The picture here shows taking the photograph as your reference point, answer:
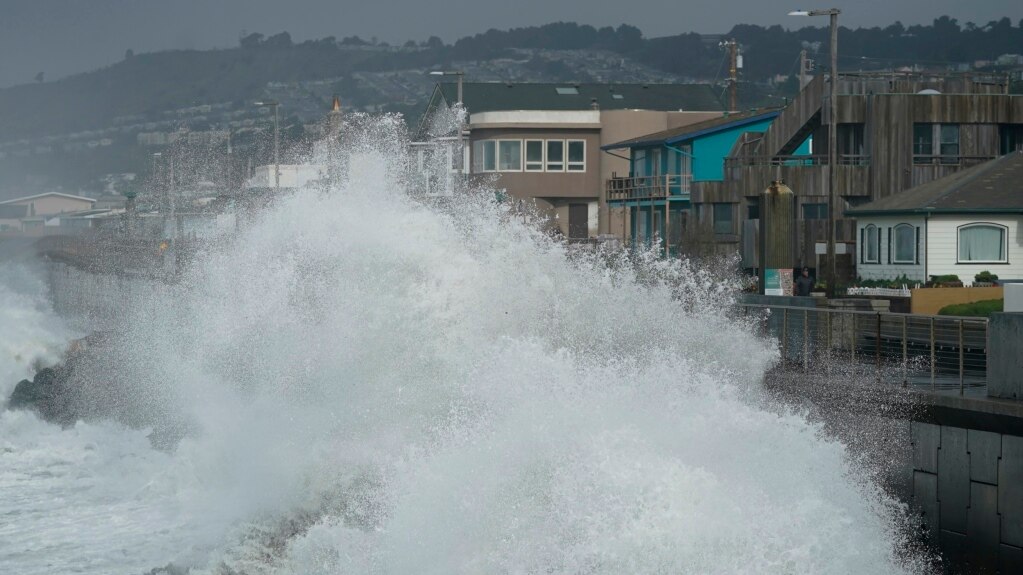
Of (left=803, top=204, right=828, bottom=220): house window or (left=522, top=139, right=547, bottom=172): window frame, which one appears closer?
(left=803, top=204, right=828, bottom=220): house window

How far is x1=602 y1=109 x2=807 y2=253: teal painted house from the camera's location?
52.4m

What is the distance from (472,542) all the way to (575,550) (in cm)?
109

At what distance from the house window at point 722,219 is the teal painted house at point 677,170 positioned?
3.65 meters

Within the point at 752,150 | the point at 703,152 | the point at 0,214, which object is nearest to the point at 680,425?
the point at 752,150

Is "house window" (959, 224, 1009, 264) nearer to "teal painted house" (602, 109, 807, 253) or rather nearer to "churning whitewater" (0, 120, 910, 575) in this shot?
"churning whitewater" (0, 120, 910, 575)

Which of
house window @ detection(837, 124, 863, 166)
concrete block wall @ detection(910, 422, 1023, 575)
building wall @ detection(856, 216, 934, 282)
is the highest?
house window @ detection(837, 124, 863, 166)

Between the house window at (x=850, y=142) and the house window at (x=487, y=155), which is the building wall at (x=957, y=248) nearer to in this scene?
the house window at (x=850, y=142)

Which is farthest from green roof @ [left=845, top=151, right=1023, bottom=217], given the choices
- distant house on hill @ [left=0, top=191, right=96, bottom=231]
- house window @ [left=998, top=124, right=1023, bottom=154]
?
distant house on hill @ [left=0, top=191, right=96, bottom=231]

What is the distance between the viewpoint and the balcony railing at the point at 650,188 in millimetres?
52316

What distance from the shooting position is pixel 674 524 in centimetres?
1188

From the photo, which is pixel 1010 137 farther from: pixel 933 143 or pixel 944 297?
pixel 944 297

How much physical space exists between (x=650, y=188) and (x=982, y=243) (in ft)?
71.2

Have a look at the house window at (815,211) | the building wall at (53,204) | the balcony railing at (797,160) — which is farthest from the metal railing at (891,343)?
the building wall at (53,204)

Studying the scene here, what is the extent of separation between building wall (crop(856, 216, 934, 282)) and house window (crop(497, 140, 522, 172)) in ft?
85.5
